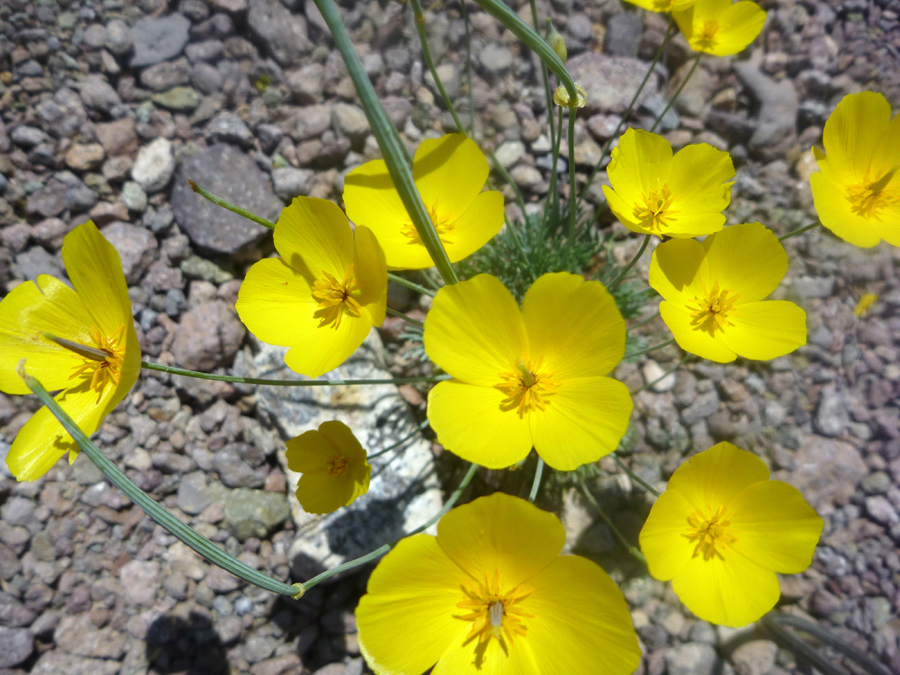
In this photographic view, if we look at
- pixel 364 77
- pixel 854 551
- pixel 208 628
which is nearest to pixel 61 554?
pixel 208 628

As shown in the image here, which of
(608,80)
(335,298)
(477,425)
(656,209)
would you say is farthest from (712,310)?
(608,80)

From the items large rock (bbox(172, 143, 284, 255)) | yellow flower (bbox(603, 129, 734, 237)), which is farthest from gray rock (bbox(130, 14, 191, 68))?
yellow flower (bbox(603, 129, 734, 237))

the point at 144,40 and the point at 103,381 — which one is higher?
the point at 144,40

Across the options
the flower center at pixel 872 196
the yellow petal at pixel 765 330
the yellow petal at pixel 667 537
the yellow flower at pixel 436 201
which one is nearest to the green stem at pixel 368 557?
the yellow petal at pixel 667 537

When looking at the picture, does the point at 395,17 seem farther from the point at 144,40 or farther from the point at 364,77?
the point at 364,77

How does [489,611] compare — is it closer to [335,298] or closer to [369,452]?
[369,452]

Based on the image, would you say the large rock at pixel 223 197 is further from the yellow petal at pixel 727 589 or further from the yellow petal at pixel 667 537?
the yellow petal at pixel 727 589
